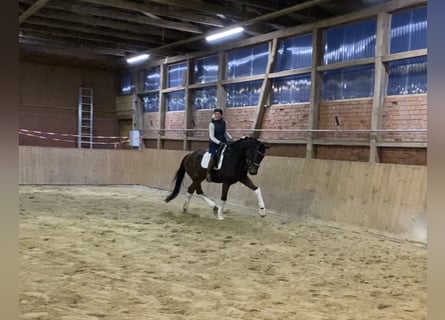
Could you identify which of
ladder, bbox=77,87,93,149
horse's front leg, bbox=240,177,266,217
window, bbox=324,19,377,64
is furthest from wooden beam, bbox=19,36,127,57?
horse's front leg, bbox=240,177,266,217

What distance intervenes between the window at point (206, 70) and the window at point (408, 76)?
5.17 meters

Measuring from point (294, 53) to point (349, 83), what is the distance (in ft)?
5.17

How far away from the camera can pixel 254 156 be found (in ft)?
21.6

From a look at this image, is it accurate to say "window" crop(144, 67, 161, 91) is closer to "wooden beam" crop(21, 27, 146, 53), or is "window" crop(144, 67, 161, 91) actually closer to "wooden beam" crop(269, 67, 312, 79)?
"wooden beam" crop(21, 27, 146, 53)

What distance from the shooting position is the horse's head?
6570mm

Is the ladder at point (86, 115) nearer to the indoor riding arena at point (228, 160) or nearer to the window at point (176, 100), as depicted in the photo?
the indoor riding arena at point (228, 160)

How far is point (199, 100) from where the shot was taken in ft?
40.2

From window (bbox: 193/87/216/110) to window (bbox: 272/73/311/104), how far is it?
2.36m

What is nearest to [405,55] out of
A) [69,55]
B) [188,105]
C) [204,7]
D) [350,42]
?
[350,42]

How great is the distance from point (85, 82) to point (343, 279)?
13.1m

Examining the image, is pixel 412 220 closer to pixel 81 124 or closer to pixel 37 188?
pixel 37 188

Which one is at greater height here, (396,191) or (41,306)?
(396,191)

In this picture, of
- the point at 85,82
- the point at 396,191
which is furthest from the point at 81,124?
the point at 396,191
